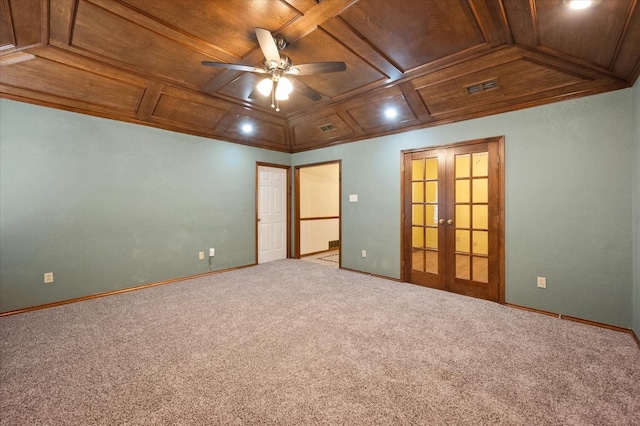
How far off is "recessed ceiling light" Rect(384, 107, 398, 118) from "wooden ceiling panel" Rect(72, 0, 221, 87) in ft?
7.53

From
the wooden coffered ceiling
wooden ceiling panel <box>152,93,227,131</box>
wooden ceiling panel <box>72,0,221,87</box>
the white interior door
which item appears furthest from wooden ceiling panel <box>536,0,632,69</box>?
the white interior door

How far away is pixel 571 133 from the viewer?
9.56ft

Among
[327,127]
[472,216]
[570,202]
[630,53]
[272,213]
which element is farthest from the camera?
[272,213]

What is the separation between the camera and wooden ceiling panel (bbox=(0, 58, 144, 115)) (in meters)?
2.81

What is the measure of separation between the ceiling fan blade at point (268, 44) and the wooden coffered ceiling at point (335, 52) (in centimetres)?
25

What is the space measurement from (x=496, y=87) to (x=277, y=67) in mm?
2456

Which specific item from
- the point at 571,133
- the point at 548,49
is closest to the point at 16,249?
the point at 548,49

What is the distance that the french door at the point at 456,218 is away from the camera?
134 inches

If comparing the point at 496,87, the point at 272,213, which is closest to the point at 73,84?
the point at 272,213

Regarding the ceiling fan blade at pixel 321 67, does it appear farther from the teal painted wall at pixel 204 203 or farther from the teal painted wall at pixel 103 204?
the teal painted wall at pixel 103 204

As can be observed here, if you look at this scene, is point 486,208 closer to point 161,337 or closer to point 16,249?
point 161,337

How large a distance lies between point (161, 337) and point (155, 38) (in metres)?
2.77

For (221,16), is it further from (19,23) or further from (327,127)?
(327,127)

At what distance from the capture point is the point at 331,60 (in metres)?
2.93
